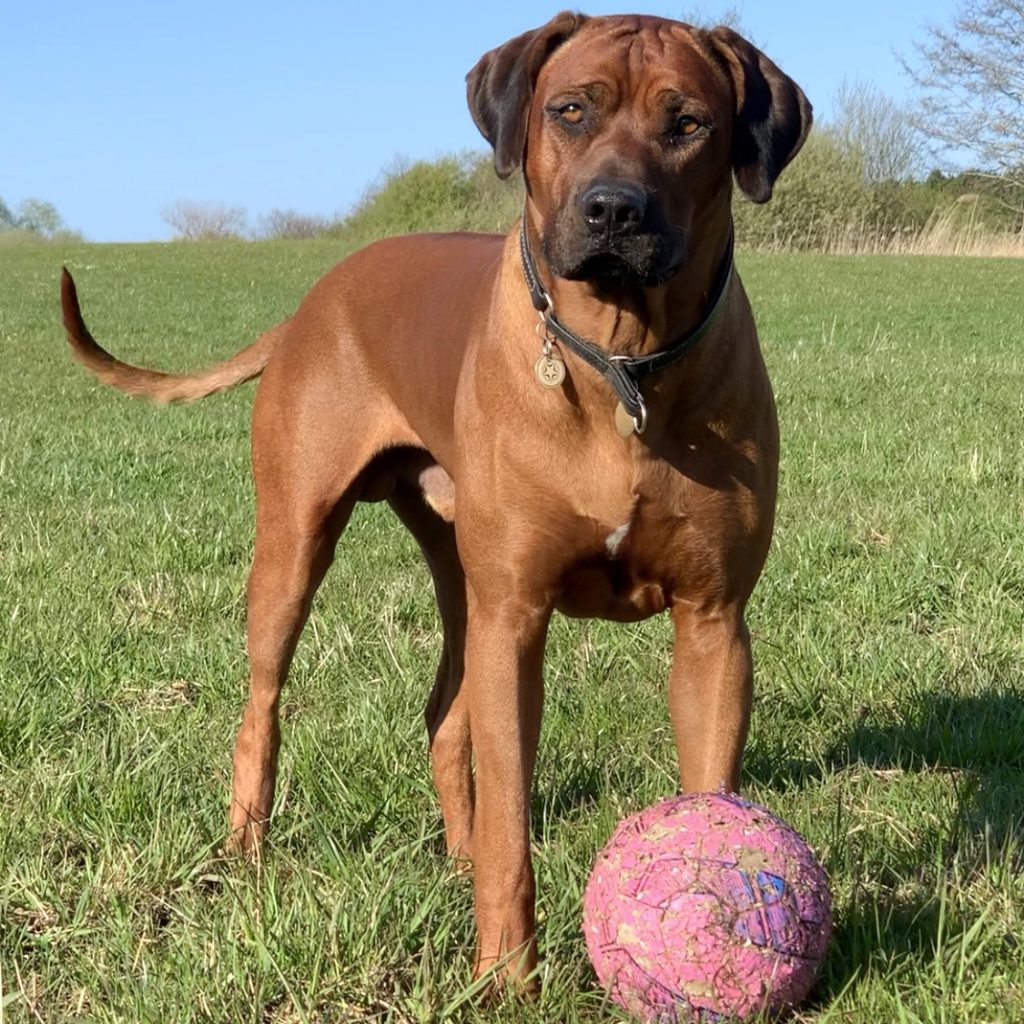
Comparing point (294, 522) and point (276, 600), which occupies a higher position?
point (294, 522)

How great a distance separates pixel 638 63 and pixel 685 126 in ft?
0.62

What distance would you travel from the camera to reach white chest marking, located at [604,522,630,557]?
9.87ft

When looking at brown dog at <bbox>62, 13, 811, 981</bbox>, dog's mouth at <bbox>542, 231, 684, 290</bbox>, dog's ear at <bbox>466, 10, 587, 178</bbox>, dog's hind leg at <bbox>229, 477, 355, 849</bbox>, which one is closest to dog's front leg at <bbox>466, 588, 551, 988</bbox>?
brown dog at <bbox>62, 13, 811, 981</bbox>

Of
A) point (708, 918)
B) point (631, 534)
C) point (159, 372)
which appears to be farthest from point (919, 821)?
point (159, 372)

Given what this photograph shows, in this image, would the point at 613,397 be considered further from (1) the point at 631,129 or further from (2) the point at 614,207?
(1) the point at 631,129

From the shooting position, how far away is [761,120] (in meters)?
3.16

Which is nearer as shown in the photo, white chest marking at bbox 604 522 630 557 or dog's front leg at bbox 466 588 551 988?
Result: dog's front leg at bbox 466 588 551 988

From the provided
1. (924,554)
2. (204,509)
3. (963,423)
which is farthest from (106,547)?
(963,423)

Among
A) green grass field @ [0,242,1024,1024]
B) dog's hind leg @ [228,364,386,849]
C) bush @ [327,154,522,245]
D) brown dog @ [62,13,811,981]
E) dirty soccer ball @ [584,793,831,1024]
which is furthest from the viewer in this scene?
bush @ [327,154,522,245]

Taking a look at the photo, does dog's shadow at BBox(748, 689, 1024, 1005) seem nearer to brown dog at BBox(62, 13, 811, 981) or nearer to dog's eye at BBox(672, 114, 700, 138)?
brown dog at BBox(62, 13, 811, 981)

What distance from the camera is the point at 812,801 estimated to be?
11.9ft

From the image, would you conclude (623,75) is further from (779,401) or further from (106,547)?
(779,401)

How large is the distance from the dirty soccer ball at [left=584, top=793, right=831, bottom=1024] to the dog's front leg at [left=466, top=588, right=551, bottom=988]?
0.30 meters

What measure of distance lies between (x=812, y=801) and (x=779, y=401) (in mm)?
6730
